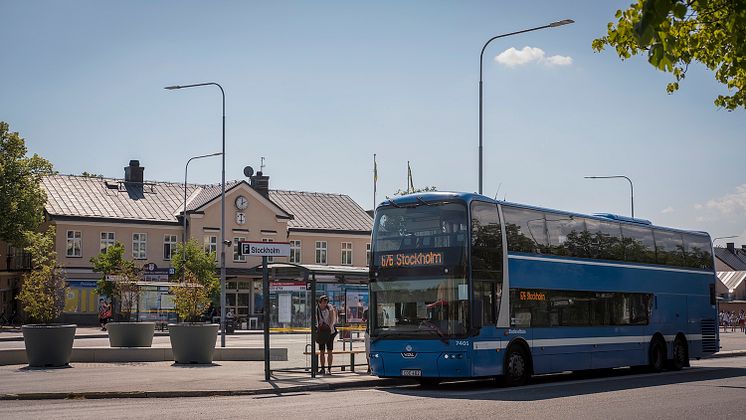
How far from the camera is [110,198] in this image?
70.0 metres

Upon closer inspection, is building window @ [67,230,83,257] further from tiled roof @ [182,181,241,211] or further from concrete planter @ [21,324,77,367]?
concrete planter @ [21,324,77,367]

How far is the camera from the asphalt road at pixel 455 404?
14.6 meters

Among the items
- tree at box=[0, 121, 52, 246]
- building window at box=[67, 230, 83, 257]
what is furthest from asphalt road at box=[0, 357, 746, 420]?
building window at box=[67, 230, 83, 257]

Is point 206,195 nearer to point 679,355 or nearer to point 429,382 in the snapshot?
point 679,355

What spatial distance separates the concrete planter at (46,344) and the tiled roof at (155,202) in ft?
141

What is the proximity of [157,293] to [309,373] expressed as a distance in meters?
30.4

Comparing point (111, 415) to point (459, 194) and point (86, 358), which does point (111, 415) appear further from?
point (86, 358)

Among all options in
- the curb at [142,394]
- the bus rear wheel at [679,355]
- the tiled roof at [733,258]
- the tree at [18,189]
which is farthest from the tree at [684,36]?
the tiled roof at [733,258]

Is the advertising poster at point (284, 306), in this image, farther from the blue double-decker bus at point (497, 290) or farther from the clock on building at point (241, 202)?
the clock on building at point (241, 202)

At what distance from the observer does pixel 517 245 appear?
2048cm

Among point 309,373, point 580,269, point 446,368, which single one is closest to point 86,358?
point 309,373

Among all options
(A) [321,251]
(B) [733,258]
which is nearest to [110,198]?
(A) [321,251]

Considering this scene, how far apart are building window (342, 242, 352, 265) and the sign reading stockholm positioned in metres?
56.7

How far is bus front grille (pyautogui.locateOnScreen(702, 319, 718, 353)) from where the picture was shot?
27861 millimetres
